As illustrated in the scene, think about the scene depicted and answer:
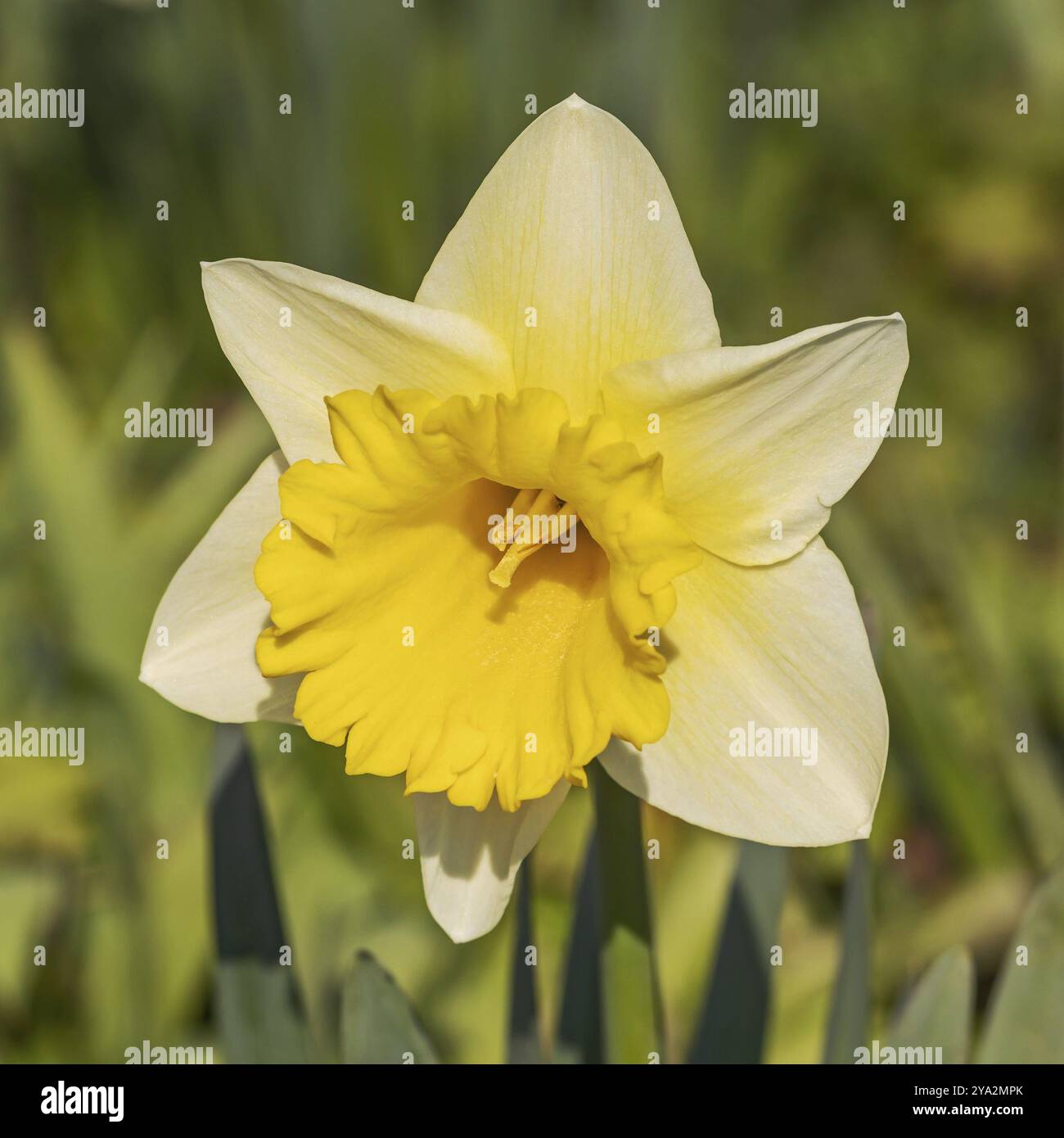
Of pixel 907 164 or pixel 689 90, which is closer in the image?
pixel 689 90

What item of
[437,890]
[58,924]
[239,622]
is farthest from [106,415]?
[437,890]

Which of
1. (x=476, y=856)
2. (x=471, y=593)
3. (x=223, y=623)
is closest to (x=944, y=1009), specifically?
(x=476, y=856)

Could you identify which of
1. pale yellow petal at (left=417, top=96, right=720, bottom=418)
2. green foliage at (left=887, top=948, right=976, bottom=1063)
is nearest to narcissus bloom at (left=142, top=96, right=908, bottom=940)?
pale yellow petal at (left=417, top=96, right=720, bottom=418)

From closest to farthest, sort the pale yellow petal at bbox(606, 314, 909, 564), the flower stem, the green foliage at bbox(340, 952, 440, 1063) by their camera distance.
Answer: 1. the pale yellow petal at bbox(606, 314, 909, 564)
2. the flower stem
3. the green foliage at bbox(340, 952, 440, 1063)

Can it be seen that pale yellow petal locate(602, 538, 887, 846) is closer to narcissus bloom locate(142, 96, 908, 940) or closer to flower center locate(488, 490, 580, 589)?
narcissus bloom locate(142, 96, 908, 940)

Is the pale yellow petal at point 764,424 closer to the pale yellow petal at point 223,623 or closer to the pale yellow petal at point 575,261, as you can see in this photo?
the pale yellow petal at point 575,261
